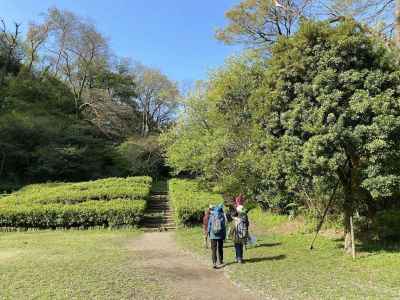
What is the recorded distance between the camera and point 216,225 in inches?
345

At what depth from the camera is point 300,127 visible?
9.04 meters

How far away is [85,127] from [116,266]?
27374 millimetres

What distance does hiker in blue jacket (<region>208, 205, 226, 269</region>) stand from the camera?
873 centimetres

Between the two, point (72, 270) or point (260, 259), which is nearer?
point (72, 270)

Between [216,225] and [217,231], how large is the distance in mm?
142

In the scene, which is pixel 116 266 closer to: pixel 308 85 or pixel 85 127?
pixel 308 85

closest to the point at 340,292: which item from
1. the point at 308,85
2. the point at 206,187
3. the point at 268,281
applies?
the point at 268,281

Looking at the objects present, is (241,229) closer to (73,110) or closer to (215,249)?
(215,249)

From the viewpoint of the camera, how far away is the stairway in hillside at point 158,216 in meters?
16.7

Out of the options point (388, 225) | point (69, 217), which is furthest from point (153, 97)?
point (388, 225)

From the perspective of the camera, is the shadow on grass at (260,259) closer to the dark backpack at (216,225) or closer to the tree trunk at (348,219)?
the dark backpack at (216,225)

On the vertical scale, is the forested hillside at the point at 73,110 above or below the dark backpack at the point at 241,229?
above

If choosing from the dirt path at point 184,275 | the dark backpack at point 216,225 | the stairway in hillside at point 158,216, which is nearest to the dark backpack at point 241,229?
the dark backpack at point 216,225

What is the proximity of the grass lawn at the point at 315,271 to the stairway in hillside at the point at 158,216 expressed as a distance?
196 inches
